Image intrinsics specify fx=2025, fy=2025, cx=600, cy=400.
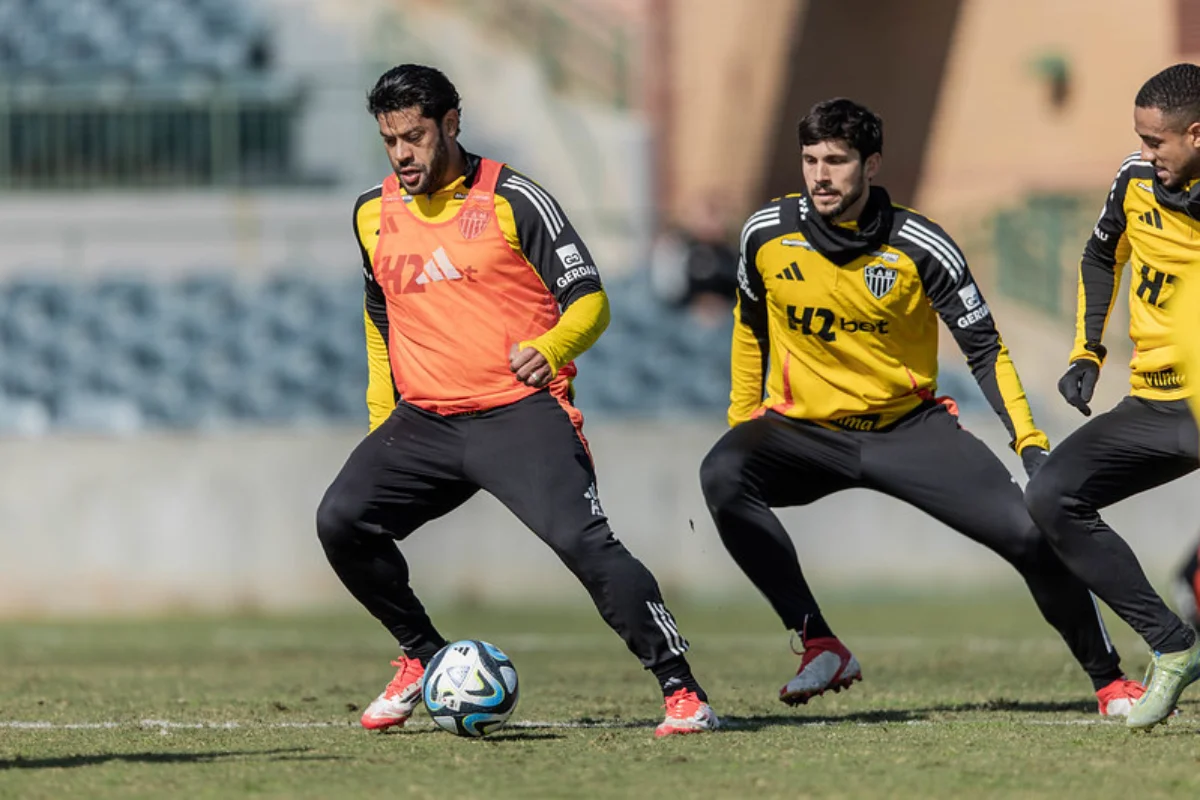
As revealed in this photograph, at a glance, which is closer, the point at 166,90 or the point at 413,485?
the point at 413,485

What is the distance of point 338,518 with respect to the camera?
7328mm

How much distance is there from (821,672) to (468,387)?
1852mm

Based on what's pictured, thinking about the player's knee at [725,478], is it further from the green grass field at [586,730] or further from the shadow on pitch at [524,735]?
the shadow on pitch at [524,735]

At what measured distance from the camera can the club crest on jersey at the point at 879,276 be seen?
788 cm

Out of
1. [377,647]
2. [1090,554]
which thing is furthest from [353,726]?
[377,647]

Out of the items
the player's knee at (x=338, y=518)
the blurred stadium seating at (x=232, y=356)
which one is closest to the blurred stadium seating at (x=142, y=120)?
the blurred stadium seating at (x=232, y=356)

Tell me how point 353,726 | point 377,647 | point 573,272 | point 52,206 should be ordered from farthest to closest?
point 52,206
point 377,647
point 353,726
point 573,272

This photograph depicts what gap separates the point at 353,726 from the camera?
7.71 m

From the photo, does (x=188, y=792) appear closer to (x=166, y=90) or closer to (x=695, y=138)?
(x=166, y=90)

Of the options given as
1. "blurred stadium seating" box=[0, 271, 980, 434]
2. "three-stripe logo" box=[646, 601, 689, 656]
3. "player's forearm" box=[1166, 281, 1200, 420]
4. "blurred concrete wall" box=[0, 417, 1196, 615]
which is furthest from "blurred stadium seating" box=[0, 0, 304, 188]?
"player's forearm" box=[1166, 281, 1200, 420]

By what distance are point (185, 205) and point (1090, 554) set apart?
14.2 m

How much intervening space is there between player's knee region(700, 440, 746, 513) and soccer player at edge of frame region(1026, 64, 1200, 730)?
1.25 metres

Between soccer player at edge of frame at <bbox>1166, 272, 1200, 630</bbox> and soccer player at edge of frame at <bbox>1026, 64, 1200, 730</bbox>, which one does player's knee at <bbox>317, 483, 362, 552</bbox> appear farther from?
soccer player at edge of frame at <bbox>1166, 272, 1200, 630</bbox>

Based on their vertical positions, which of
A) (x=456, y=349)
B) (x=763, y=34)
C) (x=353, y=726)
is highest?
(x=763, y=34)
